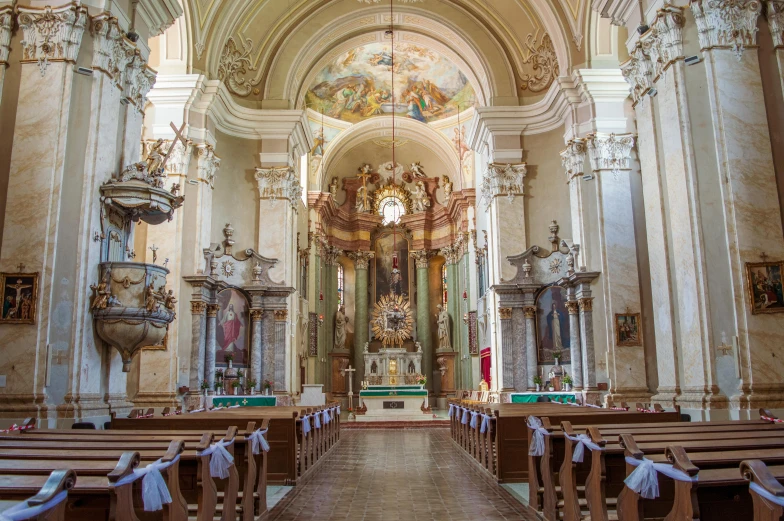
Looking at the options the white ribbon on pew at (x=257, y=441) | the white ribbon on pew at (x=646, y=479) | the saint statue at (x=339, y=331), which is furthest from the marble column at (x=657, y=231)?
the saint statue at (x=339, y=331)

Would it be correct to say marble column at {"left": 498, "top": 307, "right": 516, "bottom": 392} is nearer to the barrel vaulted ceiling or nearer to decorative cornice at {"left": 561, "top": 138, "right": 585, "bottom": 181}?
decorative cornice at {"left": 561, "top": 138, "right": 585, "bottom": 181}

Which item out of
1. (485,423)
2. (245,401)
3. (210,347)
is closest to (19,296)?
(485,423)

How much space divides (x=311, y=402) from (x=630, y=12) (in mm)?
12162

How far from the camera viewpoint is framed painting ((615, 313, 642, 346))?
44.9ft

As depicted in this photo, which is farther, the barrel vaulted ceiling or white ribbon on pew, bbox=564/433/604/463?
the barrel vaulted ceiling

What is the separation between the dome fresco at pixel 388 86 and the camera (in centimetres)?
2530

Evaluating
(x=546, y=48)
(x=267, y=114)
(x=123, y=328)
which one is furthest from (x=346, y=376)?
(x=123, y=328)

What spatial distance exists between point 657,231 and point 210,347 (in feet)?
34.7

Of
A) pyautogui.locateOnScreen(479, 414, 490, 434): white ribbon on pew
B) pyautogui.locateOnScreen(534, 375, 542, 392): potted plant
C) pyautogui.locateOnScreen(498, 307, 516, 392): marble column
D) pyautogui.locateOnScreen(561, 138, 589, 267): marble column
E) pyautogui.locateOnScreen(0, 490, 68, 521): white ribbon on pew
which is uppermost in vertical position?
pyautogui.locateOnScreen(561, 138, 589, 267): marble column

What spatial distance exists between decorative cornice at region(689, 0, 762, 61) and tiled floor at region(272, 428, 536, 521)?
21.6 ft

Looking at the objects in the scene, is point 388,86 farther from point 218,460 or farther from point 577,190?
point 218,460

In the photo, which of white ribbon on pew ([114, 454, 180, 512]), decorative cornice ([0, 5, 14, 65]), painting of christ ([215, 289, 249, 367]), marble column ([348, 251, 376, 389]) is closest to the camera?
white ribbon on pew ([114, 454, 180, 512])

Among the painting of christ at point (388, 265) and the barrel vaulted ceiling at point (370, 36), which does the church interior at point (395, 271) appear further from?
the painting of christ at point (388, 265)

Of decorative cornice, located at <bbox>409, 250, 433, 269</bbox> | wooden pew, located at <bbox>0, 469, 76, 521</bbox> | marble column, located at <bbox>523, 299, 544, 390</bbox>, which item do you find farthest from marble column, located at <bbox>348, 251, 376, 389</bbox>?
wooden pew, located at <bbox>0, 469, 76, 521</bbox>
